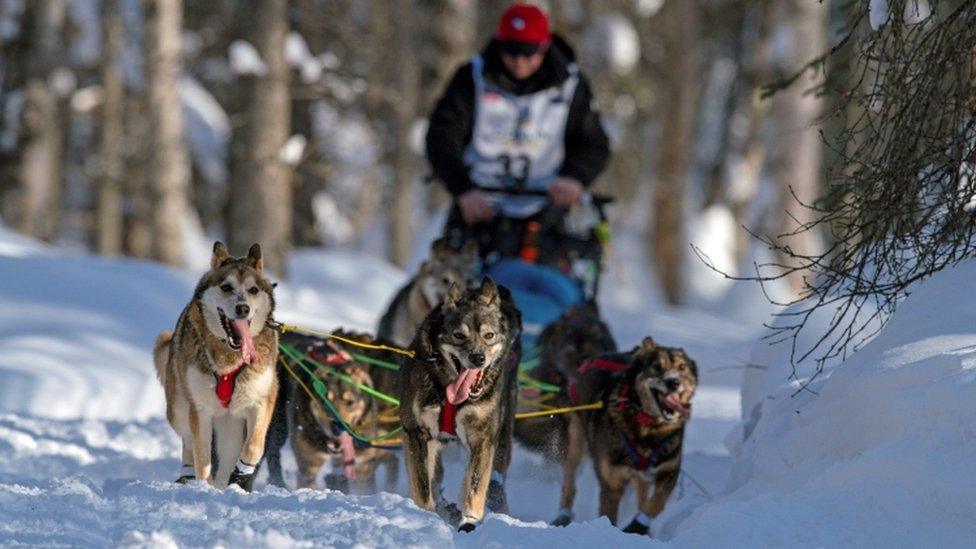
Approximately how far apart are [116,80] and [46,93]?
321cm

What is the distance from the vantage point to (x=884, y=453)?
15.2 ft

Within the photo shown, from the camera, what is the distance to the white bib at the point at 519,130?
830 centimetres

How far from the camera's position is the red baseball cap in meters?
8.08

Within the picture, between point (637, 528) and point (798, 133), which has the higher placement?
point (798, 133)

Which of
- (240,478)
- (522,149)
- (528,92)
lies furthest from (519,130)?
(240,478)

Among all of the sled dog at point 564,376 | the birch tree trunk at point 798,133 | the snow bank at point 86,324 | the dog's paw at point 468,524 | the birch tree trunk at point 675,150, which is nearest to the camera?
the dog's paw at point 468,524

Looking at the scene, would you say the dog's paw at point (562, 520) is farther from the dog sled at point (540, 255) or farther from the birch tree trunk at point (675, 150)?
the birch tree trunk at point (675, 150)

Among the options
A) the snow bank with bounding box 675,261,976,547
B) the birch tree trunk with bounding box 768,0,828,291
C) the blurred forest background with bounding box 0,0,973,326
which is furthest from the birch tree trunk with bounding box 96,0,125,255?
the snow bank with bounding box 675,261,976,547

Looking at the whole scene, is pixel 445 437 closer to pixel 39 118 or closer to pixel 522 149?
pixel 522 149

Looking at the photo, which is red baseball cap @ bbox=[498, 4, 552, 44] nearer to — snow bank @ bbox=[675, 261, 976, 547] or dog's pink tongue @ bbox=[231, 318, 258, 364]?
snow bank @ bbox=[675, 261, 976, 547]

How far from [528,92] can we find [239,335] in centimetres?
349

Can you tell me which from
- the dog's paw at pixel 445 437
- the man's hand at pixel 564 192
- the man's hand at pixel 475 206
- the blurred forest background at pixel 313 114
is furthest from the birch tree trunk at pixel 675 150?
the dog's paw at pixel 445 437

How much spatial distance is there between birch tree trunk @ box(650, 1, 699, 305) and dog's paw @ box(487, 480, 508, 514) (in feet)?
57.4

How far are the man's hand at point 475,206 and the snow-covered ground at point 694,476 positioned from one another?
138cm
